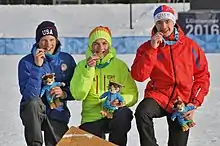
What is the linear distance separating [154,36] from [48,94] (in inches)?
34.4

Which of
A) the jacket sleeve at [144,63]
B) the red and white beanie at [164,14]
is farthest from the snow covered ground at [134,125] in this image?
the red and white beanie at [164,14]

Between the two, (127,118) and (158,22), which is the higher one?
(158,22)

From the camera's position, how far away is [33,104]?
173 inches

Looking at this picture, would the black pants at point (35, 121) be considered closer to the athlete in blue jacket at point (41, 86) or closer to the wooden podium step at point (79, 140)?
the athlete in blue jacket at point (41, 86)

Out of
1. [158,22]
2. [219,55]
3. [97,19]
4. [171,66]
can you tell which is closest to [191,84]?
[171,66]

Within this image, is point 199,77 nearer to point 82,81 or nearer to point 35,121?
point 82,81

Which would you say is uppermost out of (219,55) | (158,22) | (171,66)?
(158,22)

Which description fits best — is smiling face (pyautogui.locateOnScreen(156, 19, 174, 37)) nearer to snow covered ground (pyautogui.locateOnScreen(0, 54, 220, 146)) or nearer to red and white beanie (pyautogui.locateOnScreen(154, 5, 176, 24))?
red and white beanie (pyautogui.locateOnScreen(154, 5, 176, 24))

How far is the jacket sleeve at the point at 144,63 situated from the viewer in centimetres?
444

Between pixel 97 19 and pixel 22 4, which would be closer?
pixel 97 19

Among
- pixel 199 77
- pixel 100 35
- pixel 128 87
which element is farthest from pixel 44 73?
pixel 199 77

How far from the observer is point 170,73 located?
4.51 metres

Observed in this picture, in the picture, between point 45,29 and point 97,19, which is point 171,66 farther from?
point 97,19

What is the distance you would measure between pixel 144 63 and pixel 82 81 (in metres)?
0.46
